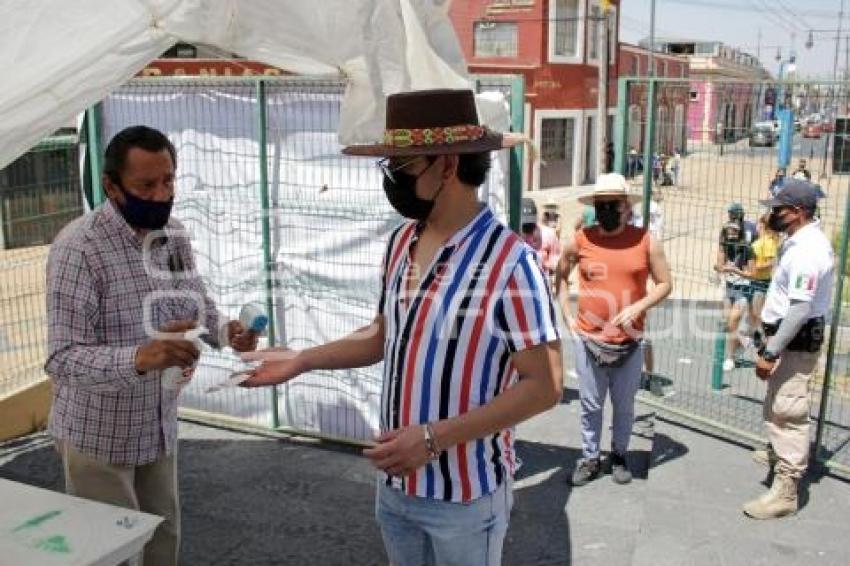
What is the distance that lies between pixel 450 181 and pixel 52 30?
3.78ft

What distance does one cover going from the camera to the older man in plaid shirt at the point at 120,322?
256 cm

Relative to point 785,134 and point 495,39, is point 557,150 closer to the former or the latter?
point 495,39

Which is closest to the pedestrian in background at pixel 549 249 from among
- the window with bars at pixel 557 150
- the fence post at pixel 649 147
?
the fence post at pixel 649 147

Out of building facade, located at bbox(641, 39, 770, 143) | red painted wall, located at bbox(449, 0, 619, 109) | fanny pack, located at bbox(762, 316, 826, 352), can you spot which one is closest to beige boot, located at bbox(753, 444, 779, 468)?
fanny pack, located at bbox(762, 316, 826, 352)

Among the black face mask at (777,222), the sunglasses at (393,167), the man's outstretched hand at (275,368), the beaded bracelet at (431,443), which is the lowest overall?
the beaded bracelet at (431,443)

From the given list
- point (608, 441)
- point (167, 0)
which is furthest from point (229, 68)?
point (167, 0)

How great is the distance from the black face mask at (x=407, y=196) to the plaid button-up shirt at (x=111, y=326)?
3.08ft

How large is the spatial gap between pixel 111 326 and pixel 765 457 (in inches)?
165

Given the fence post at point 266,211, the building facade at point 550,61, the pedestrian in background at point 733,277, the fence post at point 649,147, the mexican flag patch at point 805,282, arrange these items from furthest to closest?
the building facade at point 550,61
the pedestrian in background at point 733,277
the fence post at point 649,147
the fence post at point 266,211
the mexican flag patch at point 805,282

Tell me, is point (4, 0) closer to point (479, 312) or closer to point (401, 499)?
point (479, 312)

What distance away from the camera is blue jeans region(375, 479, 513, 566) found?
224cm

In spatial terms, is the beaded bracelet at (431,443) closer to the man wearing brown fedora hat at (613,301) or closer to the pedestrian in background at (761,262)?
the man wearing brown fedora hat at (613,301)

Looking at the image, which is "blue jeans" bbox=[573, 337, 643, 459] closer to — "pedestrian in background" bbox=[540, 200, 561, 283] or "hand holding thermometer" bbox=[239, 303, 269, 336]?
"hand holding thermometer" bbox=[239, 303, 269, 336]

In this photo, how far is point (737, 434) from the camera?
561cm
